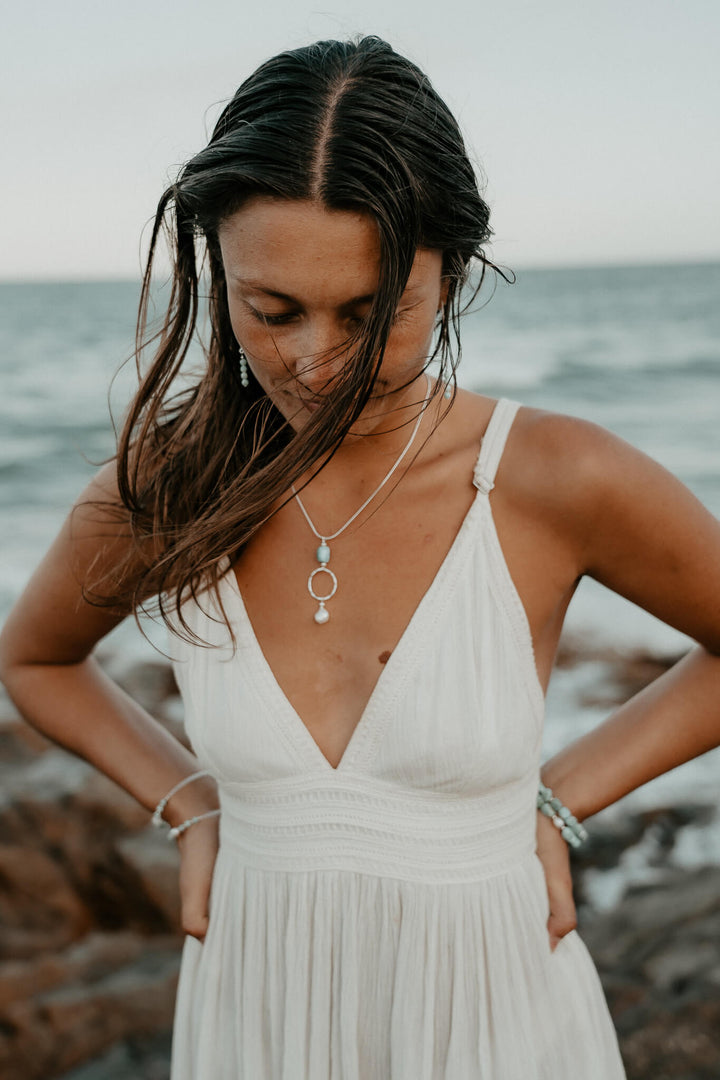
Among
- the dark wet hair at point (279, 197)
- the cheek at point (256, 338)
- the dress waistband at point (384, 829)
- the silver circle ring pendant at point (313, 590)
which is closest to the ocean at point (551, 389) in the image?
the dark wet hair at point (279, 197)

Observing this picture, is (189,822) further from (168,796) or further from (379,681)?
(379,681)

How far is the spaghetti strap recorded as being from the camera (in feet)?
5.41

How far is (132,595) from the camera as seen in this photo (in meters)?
1.82

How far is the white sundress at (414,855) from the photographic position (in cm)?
159

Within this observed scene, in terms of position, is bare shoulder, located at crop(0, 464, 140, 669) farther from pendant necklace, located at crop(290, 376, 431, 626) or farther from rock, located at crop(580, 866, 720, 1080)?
rock, located at crop(580, 866, 720, 1080)

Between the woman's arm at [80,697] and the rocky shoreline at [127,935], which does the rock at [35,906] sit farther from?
the woman's arm at [80,697]

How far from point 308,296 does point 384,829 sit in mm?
833

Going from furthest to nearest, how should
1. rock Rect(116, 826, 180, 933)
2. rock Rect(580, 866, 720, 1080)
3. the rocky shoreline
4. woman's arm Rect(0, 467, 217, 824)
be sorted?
rock Rect(116, 826, 180, 933) → the rocky shoreline → rock Rect(580, 866, 720, 1080) → woman's arm Rect(0, 467, 217, 824)

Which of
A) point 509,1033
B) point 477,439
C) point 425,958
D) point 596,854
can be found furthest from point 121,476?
point 596,854

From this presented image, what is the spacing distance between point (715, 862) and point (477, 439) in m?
3.29

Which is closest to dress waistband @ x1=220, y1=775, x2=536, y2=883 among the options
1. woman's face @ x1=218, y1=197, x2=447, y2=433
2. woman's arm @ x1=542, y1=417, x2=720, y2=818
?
woman's arm @ x1=542, y1=417, x2=720, y2=818

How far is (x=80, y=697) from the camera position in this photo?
2090 mm

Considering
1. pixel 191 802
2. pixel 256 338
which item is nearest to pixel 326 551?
pixel 256 338

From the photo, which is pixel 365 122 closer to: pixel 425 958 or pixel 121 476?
pixel 121 476
